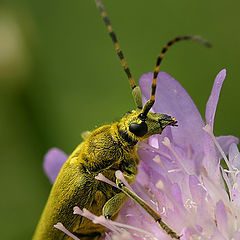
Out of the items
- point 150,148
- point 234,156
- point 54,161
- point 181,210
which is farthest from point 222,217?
point 54,161

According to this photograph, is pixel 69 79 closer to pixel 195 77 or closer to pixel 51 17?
pixel 51 17

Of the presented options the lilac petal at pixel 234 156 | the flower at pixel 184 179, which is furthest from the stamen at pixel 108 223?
the lilac petal at pixel 234 156

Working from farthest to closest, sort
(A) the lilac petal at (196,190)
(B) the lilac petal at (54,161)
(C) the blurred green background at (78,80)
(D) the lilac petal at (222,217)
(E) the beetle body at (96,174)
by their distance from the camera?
(C) the blurred green background at (78,80) → (B) the lilac petal at (54,161) → (E) the beetle body at (96,174) → (A) the lilac petal at (196,190) → (D) the lilac petal at (222,217)

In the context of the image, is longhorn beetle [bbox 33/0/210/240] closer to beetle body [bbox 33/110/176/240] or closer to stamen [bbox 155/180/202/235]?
beetle body [bbox 33/110/176/240]

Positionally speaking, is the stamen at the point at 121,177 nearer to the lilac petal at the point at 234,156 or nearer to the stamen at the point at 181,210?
the stamen at the point at 181,210

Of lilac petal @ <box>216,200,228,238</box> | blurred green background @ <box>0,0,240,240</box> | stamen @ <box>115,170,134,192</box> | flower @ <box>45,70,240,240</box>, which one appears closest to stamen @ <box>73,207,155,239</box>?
flower @ <box>45,70,240,240</box>

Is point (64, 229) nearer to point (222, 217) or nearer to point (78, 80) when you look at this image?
point (222, 217)
